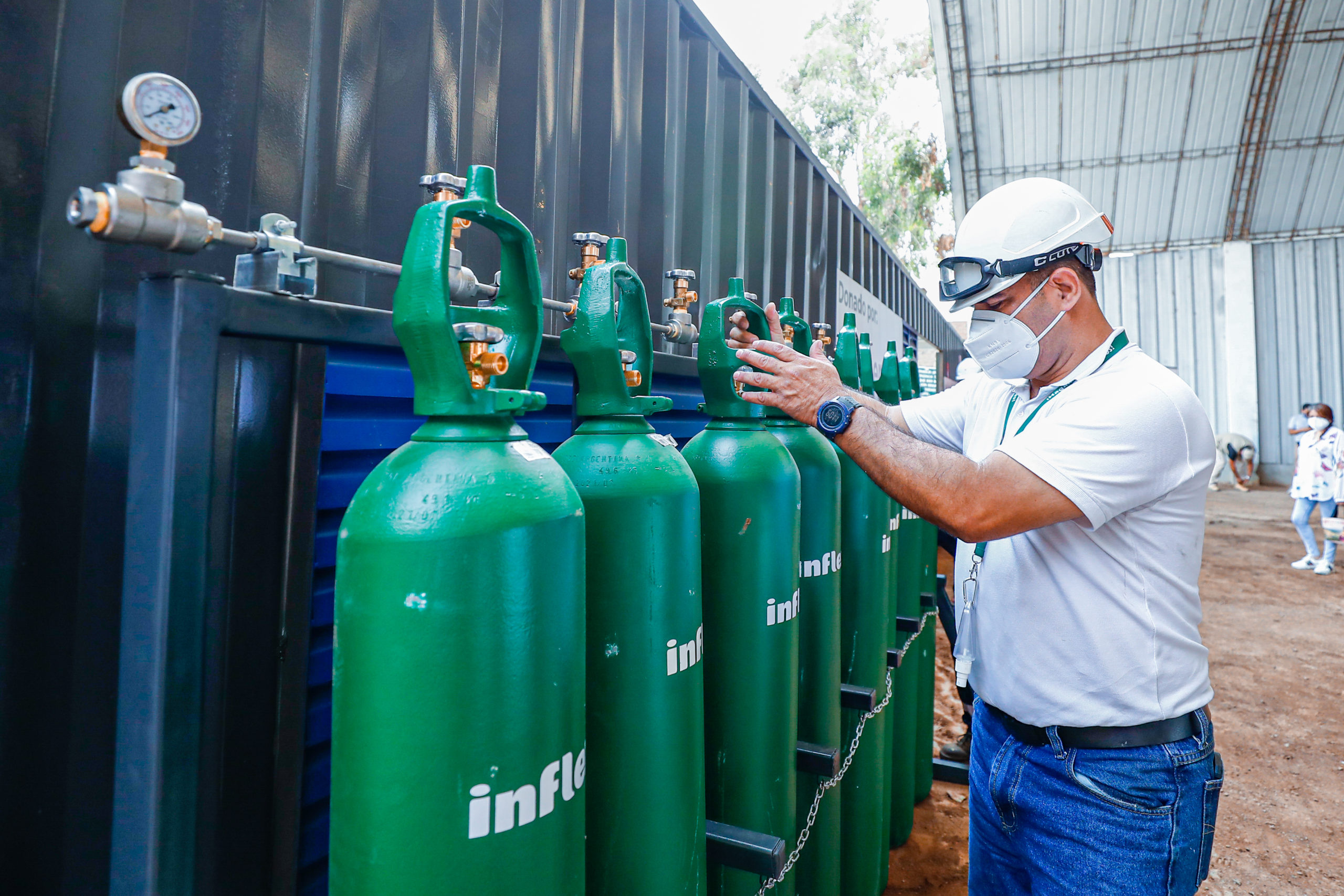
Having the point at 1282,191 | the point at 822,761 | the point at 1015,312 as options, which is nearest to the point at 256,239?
the point at 822,761

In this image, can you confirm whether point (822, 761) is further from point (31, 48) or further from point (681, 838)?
point (31, 48)

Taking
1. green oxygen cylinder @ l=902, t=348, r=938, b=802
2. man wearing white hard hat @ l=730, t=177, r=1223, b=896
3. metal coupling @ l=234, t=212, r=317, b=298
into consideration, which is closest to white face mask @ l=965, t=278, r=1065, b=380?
man wearing white hard hat @ l=730, t=177, r=1223, b=896

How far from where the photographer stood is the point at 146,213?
2.77ft

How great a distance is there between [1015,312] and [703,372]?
750mm

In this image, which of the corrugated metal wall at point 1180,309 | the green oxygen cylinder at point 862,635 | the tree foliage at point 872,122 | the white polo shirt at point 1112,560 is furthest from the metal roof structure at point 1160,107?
the white polo shirt at point 1112,560

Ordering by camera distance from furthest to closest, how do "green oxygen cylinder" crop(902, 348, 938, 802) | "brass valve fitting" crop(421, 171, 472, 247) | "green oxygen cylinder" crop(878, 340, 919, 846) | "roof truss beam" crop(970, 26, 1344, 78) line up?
1. "roof truss beam" crop(970, 26, 1344, 78)
2. "green oxygen cylinder" crop(902, 348, 938, 802)
3. "green oxygen cylinder" crop(878, 340, 919, 846)
4. "brass valve fitting" crop(421, 171, 472, 247)

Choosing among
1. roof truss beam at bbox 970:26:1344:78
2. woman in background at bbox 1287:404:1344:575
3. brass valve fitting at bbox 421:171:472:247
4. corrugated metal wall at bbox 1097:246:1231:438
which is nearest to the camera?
brass valve fitting at bbox 421:171:472:247

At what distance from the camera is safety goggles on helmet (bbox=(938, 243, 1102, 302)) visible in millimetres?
1736

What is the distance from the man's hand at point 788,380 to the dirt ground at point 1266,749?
219 cm

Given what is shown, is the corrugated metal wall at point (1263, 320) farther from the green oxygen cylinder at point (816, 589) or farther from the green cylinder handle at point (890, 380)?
the green oxygen cylinder at point (816, 589)

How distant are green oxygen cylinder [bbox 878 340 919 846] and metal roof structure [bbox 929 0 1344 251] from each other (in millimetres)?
11361

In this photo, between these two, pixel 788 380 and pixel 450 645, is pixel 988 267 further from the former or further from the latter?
pixel 450 645

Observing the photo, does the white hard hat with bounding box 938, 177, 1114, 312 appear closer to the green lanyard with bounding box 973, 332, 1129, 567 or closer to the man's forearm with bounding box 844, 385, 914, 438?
the green lanyard with bounding box 973, 332, 1129, 567

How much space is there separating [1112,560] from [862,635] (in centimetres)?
78
